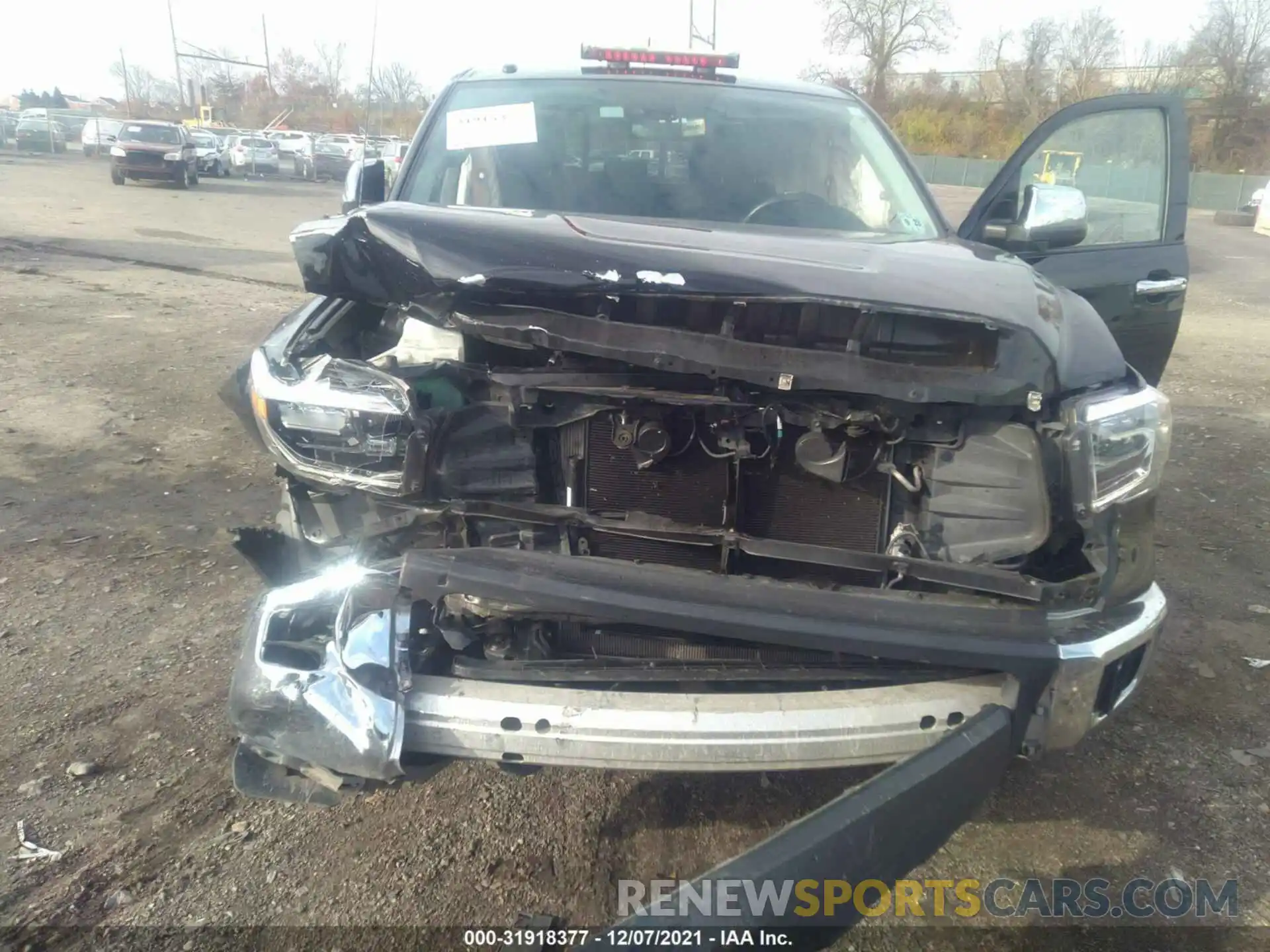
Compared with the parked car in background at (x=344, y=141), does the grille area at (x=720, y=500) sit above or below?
below

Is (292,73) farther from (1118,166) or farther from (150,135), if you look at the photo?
(1118,166)

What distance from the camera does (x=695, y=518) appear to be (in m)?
2.32

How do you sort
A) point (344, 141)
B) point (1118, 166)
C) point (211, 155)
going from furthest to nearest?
point (344, 141) < point (211, 155) < point (1118, 166)

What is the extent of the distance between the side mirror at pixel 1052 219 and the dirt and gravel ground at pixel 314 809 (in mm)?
1514

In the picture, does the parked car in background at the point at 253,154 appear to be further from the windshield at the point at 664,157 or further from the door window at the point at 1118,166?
the door window at the point at 1118,166

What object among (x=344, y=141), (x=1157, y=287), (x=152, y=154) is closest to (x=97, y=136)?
(x=344, y=141)

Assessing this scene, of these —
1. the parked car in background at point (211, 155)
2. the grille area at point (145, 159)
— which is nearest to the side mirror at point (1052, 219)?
the grille area at point (145, 159)

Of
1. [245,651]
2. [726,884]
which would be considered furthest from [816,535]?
[245,651]

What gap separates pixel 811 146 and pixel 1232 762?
2.45 metres

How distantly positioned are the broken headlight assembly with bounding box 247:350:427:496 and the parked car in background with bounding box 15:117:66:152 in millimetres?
42021

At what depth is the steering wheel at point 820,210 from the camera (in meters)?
3.24

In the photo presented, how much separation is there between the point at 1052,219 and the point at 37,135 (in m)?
42.7

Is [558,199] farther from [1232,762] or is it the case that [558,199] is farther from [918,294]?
[1232,762]
